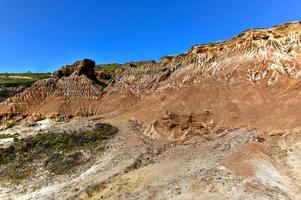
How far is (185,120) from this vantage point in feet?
143

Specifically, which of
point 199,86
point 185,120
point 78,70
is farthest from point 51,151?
point 78,70

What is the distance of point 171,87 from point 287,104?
17.5m

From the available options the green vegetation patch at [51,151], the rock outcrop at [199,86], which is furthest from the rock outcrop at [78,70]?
the green vegetation patch at [51,151]

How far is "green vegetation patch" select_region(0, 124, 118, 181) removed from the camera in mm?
37406

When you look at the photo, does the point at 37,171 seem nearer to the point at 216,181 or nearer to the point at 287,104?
the point at 216,181

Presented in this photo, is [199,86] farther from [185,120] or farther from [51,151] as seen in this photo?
[51,151]

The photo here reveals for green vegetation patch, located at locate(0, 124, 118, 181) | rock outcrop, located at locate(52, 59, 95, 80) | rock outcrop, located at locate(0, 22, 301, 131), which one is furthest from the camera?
rock outcrop, located at locate(52, 59, 95, 80)

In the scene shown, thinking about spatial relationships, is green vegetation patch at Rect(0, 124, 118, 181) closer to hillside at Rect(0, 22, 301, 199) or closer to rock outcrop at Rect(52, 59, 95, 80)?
hillside at Rect(0, 22, 301, 199)

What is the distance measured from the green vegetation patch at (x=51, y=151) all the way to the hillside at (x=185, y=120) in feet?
2.24

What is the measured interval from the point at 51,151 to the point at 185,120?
1241cm

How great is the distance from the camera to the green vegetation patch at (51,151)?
37406mm

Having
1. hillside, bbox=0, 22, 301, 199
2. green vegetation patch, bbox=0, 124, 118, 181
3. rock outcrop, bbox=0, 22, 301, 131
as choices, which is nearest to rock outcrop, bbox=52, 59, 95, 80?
rock outcrop, bbox=0, 22, 301, 131

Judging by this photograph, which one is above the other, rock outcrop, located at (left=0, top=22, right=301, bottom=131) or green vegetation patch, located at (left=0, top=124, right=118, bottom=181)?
rock outcrop, located at (left=0, top=22, right=301, bottom=131)

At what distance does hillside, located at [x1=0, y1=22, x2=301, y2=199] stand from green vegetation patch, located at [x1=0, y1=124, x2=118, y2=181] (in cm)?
68
